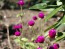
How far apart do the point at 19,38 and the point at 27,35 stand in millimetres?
980

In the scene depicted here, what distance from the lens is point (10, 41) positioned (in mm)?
3355

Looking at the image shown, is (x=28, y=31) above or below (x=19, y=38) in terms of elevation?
below

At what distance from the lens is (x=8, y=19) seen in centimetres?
425

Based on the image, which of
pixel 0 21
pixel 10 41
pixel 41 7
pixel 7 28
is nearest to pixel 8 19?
pixel 0 21

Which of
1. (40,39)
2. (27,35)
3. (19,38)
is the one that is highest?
(40,39)

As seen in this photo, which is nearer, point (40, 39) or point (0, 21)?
point (40, 39)

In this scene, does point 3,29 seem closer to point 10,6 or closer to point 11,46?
point 11,46

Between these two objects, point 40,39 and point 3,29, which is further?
point 3,29

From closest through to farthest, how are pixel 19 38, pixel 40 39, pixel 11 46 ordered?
pixel 40 39 < pixel 19 38 < pixel 11 46

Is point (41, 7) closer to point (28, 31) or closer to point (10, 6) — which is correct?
point (28, 31)

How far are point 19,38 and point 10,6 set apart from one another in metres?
2.28

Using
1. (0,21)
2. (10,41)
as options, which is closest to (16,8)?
(0,21)

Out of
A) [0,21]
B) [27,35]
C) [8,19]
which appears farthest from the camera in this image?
[8,19]

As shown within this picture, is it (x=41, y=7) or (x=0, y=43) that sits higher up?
(x=41, y=7)
